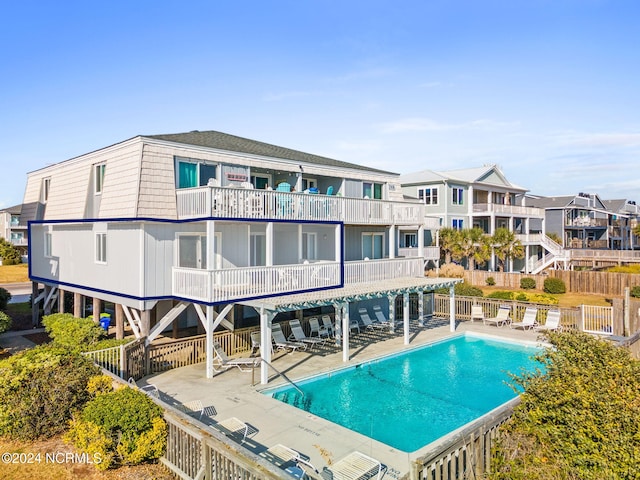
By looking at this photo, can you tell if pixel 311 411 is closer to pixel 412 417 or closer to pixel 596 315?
pixel 412 417

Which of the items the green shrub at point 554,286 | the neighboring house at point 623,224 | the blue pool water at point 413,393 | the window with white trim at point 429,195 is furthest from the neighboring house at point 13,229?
the neighboring house at point 623,224

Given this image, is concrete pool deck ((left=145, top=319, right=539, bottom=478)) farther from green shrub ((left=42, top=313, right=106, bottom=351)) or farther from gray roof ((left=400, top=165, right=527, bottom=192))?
gray roof ((left=400, top=165, right=527, bottom=192))

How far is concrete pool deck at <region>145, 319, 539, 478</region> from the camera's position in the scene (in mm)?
9273

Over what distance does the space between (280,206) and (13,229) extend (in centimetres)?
6408

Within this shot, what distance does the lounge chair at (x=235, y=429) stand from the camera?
9709 millimetres

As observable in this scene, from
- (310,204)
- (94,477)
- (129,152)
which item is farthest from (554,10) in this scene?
(94,477)

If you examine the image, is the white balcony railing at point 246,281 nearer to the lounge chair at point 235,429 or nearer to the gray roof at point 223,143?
the lounge chair at point 235,429

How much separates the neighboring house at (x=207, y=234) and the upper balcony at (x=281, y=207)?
0.15 feet

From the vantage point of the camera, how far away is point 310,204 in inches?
712

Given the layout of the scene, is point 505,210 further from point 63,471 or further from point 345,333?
point 63,471

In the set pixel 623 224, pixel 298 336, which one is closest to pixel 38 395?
pixel 298 336

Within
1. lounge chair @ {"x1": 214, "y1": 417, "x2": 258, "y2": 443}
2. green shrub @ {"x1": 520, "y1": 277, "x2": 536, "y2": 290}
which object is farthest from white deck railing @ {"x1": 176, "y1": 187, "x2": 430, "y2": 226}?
green shrub @ {"x1": 520, "y1": 277, "x2": 536, "y2": 290}

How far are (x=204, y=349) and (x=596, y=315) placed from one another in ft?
62.5

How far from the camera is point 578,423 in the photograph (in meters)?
6.29
